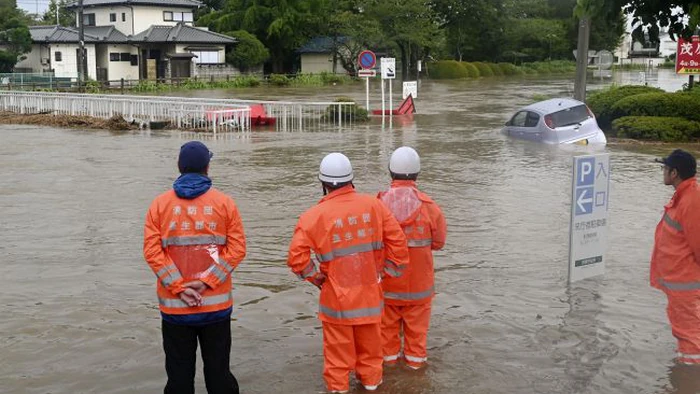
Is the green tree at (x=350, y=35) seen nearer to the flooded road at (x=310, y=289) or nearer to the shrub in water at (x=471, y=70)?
the shrub in water at (x=471, y=70)

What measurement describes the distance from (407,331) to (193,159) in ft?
6.32

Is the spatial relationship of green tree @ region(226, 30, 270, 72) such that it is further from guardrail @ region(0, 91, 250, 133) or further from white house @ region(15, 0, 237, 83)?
guardrail @ region(0, 91, 250, 133)

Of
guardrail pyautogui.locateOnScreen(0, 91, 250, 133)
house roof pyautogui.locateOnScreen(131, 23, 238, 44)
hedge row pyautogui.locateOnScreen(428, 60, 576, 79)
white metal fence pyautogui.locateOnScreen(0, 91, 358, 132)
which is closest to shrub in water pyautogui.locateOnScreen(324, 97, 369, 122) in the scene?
white metal fence pyautogui.locateOnScreen(0, 91, 358, 132)

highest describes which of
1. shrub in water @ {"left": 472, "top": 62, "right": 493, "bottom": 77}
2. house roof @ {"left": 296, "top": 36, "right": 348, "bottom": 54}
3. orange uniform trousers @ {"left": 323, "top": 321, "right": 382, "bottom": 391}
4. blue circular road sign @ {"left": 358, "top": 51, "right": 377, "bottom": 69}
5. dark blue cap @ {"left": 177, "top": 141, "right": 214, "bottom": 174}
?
house roof @ {"left": 296, "top": 36, "right": 348, "bottom": 54}

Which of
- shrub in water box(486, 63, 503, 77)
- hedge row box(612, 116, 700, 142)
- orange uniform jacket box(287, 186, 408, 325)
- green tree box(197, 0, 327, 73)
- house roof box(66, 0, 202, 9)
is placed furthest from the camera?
shrub in water box(486, 63, 503, 77)

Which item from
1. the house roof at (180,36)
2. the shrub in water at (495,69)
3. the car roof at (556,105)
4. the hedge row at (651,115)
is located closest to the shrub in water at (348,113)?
the hedge row at (651,115)

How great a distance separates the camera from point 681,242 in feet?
17.2

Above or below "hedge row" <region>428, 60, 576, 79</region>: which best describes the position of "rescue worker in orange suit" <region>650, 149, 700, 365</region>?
below

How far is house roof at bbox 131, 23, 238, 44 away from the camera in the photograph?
54688 mm

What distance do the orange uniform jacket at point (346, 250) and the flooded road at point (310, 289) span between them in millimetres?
836

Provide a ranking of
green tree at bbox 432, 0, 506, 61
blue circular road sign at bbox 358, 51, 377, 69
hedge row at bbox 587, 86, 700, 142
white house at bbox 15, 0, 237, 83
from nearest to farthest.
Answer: hedge row at bbox 587, 86, 700, 142 → blue circular road sign at bbox 358, 51, 377, 69 → white house at bbox 15, 0, 237, 83 → green tree at bbox 432, 0, 506, 61

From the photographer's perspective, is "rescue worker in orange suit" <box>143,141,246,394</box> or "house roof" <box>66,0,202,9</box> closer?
"rescue worker in orange suit" <box>143,141,246,394</box>

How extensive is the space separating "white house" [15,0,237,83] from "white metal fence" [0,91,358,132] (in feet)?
85.4

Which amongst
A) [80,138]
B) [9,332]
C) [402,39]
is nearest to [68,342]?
[9,332]
